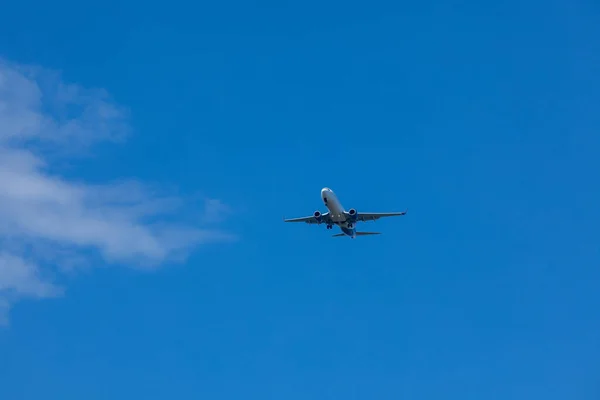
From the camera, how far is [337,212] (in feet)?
451

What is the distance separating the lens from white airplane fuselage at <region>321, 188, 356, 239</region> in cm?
13375

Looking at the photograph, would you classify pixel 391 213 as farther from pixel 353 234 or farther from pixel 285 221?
pixel 285 221

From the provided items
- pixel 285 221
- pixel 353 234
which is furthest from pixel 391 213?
pixel 285 221

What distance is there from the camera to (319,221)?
142 m

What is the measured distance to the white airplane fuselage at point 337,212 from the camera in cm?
13375

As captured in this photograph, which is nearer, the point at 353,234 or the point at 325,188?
the point at 325,188

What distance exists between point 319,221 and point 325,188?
9168 mm

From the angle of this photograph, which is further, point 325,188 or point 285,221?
point 285,221

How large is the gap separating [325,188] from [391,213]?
37.7ft

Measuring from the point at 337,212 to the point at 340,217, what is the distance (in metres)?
1.69

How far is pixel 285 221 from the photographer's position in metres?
147

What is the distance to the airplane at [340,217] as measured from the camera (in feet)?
444

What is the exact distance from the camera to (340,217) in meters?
139

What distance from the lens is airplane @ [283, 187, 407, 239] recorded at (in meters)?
135
